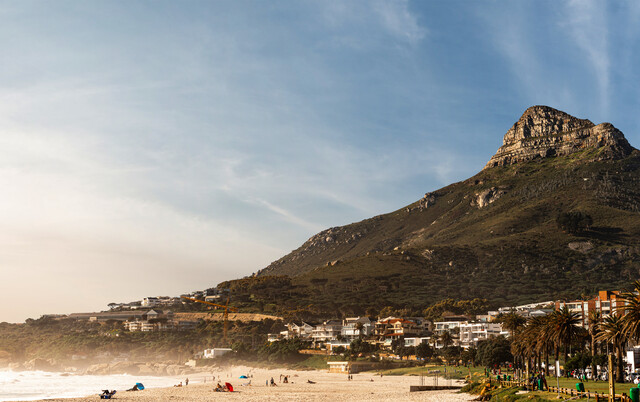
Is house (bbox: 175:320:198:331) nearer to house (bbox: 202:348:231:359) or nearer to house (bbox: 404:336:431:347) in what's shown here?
house (bbox: 202:348:231:359)

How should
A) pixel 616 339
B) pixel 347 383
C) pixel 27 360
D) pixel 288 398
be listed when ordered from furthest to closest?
pixel 27 360, pixel 347 383, pixel 288 398, pixel 616 339

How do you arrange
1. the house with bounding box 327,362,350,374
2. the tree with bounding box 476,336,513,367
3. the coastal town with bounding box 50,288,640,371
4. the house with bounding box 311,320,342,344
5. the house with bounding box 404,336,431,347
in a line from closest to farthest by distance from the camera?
1. the tree with bounding box 476,336,513,367
2. the house with bounding box 327,362,350,374
3. the coastal town with bounding box 50,288,640,371
4. the house with bounding box 404,336,431,347
5. the house with bounding box 311,320,342,344

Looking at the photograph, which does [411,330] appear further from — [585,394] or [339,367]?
[585,394]

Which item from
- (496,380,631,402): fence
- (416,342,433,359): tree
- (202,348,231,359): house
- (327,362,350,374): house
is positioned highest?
(496,380,631,402): fence

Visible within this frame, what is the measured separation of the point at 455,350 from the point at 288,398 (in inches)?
2173

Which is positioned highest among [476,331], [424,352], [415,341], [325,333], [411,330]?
[476,331]

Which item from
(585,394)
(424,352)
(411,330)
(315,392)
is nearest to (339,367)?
(424,352)

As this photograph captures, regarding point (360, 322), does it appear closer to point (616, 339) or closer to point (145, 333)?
point (145, 333)

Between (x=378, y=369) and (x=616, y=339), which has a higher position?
(x=616, y=339)

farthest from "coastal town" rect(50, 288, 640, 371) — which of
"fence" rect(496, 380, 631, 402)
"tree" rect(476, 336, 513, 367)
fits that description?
"fence" rect(496, 380, 631, 402)

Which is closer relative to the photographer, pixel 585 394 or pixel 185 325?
pixel 585 394

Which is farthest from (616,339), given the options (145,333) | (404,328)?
(145,333)

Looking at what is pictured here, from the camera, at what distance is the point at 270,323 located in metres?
169

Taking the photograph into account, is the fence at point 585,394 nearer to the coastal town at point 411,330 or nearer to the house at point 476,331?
the coastal town at point 411,330
